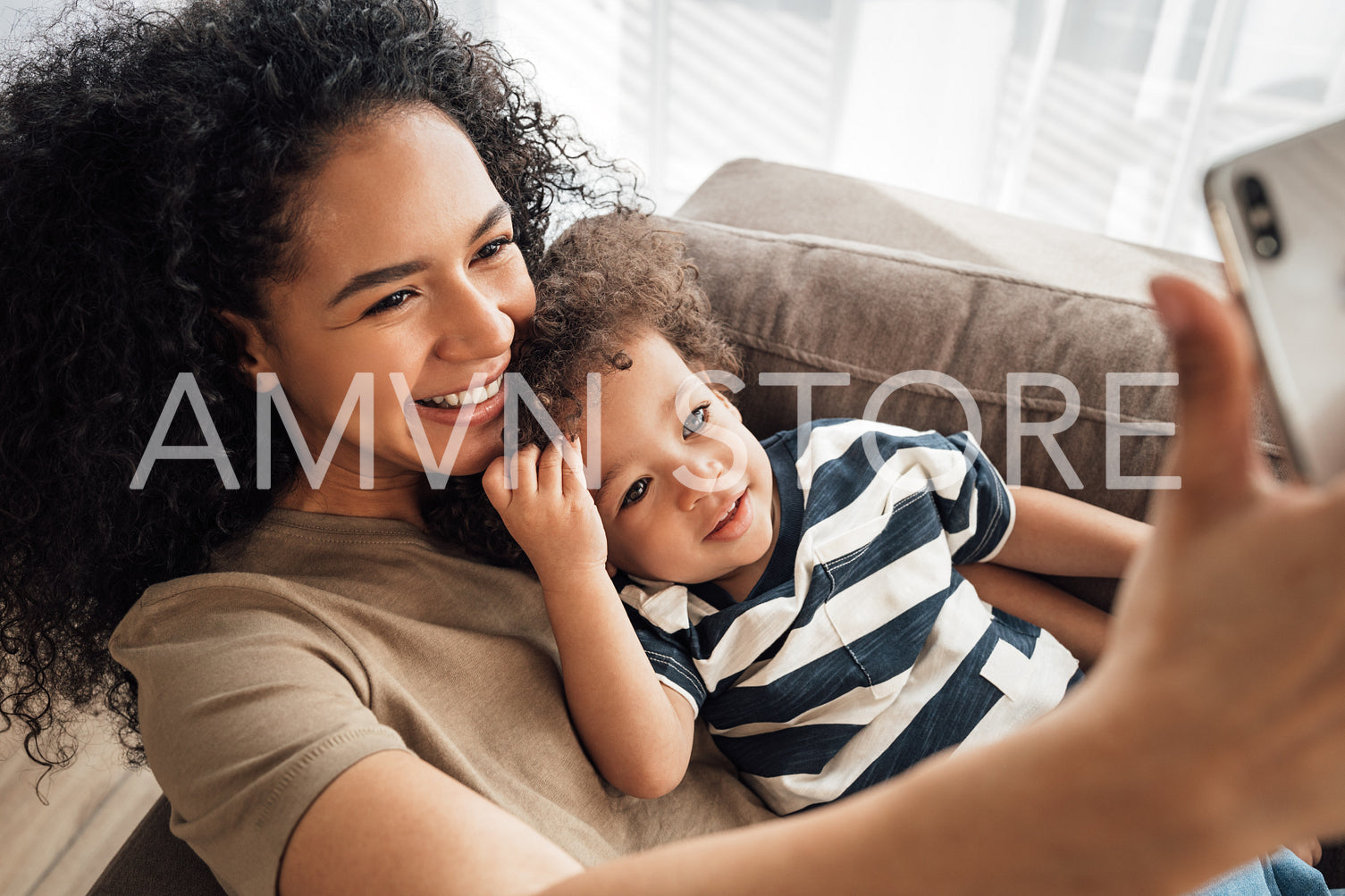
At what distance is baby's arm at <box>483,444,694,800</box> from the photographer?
913mm

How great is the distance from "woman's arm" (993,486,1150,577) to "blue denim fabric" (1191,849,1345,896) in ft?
1.14

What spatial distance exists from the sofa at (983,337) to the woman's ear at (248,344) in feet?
2.14

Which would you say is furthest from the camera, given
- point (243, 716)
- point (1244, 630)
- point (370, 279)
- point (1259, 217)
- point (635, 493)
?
point (635, 493)

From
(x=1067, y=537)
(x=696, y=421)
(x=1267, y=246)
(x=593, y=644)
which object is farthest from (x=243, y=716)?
(x=1067, y=537)

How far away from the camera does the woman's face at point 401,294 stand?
0.85 meters

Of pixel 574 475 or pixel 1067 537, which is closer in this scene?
pixel 574 475

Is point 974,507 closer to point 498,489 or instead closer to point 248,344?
point 498,489

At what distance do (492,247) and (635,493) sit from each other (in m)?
0.33

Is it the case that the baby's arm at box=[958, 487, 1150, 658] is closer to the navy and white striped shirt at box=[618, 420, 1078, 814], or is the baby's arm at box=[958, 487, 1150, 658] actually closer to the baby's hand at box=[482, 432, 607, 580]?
the navy and white striped shirt at box=[618, 420, 1078, 814]

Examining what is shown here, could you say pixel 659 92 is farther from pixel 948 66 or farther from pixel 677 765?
pixel 677 765

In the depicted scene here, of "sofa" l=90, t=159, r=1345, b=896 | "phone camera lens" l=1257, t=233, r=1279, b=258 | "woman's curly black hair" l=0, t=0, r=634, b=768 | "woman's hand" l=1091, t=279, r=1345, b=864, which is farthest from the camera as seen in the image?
"sofa" l=90, t=159, r=1345, b=896

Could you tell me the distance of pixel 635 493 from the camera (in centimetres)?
106

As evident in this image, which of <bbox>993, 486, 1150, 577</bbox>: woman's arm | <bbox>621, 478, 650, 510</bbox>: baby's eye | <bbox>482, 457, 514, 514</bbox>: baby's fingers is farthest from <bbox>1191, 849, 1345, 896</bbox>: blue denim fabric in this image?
<bbox>482, 457, 514, 514</bbox>: baby's fingers

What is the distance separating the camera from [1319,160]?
0.44 metres
